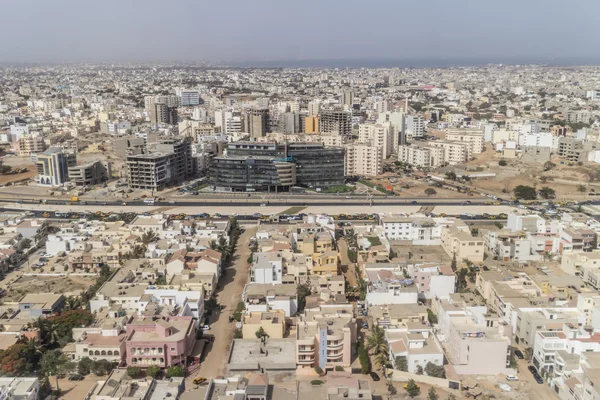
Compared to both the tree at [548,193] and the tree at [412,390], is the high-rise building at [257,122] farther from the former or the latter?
the tree at [412,390]

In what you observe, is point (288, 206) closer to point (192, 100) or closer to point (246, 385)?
point (246, 385)

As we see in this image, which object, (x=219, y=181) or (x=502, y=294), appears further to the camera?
(x=219, y=181)

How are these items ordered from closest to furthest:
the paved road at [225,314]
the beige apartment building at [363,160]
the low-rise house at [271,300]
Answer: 1. the paved road at [225,314]
2. the low-rise house at [271,300]
3. the beige apartment building at [363,160]

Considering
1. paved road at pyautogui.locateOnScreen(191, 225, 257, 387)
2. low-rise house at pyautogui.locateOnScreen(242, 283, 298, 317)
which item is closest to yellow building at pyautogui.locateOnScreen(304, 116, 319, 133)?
paved road at pyautogui.locateOnScreen(191, 225, 257, 387)

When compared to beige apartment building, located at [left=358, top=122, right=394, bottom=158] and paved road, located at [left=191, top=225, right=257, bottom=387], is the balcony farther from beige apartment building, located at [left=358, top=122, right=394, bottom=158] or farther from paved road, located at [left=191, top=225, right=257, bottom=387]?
beige apartment building, located at [left=358, top=122, right=394, bottom=158]

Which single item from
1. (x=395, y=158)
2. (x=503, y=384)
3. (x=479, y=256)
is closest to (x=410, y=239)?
(x=479, y=256)

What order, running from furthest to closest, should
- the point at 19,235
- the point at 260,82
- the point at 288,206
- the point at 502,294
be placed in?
the point at 260,82 < the point at 288,206 < the point at 19,235 < the point at 502,294

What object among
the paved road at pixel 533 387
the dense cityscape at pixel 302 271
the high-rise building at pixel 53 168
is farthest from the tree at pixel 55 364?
the high-rise building at pixel 53 168
